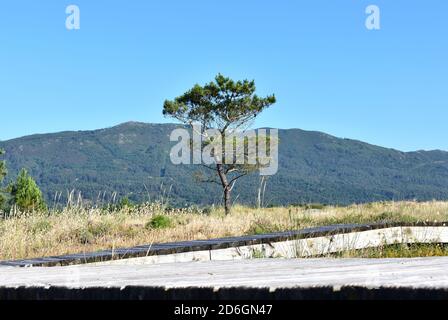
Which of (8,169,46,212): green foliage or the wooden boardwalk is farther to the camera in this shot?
(8,169,46,212): green foliage

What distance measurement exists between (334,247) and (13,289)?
5.38m

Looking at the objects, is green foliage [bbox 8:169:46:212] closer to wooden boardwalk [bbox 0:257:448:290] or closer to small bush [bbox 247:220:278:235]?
small bush [bbox 247:220:278:235]

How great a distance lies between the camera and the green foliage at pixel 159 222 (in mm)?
13035

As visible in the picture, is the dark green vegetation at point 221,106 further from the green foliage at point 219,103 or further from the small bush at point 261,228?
the small bush at point 261,228

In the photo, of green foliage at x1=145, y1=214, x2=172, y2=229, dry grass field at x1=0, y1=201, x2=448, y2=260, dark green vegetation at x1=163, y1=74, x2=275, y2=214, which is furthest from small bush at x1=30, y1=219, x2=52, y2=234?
dark green vegetation at x1=163, y1=74, x2=275, y2=214

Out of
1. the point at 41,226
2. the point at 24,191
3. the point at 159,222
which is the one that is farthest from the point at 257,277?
the point at 24,191

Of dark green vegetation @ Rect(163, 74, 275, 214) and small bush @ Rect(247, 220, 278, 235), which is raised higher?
dark green vegetation @ Rect(163, 74, 275, 214)

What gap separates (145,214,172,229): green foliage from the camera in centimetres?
1304

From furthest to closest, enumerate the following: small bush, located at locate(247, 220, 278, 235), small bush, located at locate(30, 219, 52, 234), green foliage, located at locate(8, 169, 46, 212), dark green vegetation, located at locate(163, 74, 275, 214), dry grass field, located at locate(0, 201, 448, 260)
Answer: green foliage, located at locate(8, 169, 46, 212)
dark green vegetation, located at locate(163, 74, 275, 214)
small bush, located at locate(30, 219, 52, 234)
small bush, located at locate(247, 220, 278, 235)
dry grass field, located at locate(0, 201, 448, 260)

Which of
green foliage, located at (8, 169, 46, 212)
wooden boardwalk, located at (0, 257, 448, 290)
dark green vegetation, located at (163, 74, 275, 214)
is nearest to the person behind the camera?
wooden boardwalk, located at (0, 257, 448, 290)

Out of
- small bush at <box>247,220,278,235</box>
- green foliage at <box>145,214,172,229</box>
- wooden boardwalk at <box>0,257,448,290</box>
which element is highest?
Result: wooden boardwalk at <box>0,257,448,290</box>

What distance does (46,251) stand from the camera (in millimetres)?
9367
